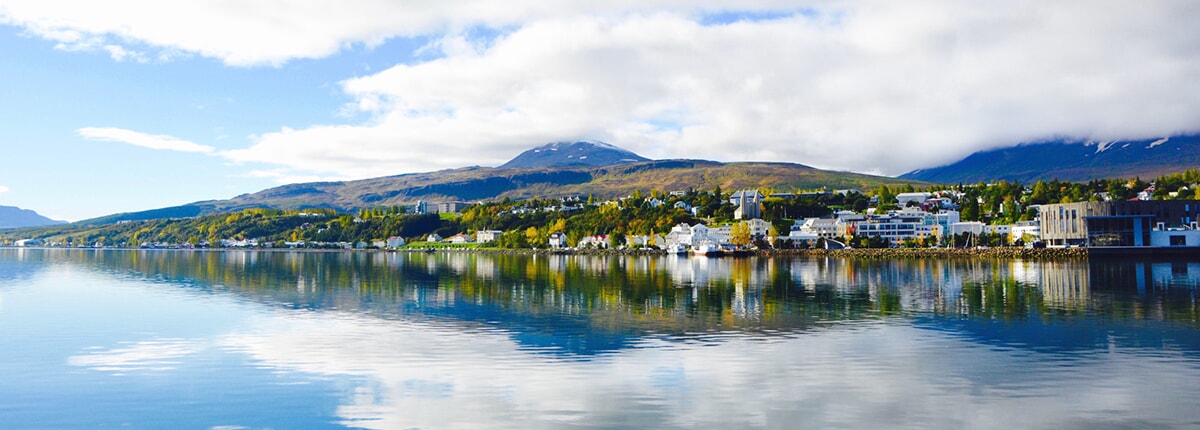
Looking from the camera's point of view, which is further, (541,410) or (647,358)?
(647,358)

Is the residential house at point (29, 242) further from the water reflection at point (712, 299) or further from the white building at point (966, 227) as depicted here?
the white building at point (966, 227)

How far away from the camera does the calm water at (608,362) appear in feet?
31.2

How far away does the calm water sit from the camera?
9.52 metres

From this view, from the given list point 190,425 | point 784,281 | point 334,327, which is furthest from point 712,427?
point 784,281

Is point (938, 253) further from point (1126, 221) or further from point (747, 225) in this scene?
point (747, 225)

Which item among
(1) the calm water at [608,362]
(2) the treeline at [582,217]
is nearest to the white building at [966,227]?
(2) the treeline at [582,217]

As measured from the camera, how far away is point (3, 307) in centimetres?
2325

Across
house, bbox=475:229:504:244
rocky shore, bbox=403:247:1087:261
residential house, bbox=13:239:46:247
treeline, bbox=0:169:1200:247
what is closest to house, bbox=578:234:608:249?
treeline, bbox=0:169:1200:247

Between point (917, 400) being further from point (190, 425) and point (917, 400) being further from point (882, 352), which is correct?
point (190, 425)

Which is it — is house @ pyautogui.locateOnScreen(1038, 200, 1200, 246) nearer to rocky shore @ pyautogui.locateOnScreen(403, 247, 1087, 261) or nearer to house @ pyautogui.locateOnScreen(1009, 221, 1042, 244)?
rocky shore @ pyautogui.locateOnScreen(403, 247, 1087, 261)

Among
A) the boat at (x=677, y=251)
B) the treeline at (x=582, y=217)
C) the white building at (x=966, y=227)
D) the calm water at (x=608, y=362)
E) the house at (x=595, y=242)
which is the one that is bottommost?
the calm water at (x=608, y=362)

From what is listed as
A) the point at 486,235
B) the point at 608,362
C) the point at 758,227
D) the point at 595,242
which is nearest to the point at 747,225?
the point at 758,227

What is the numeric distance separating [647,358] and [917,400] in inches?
183

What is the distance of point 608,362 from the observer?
12953 millimetres
